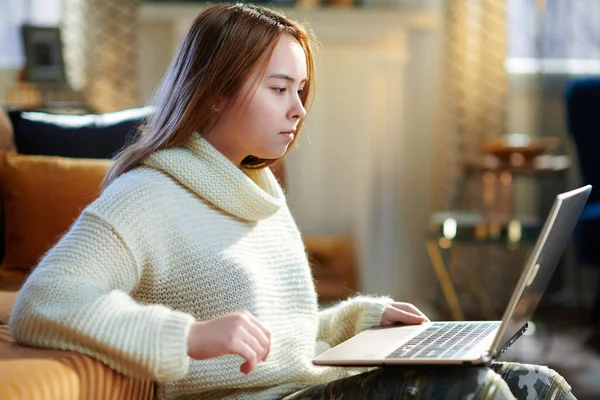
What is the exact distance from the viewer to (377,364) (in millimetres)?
1101

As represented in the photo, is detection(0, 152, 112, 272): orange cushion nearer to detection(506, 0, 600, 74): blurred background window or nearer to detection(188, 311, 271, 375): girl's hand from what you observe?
detection(188, 311, 271, 375): girl's hand

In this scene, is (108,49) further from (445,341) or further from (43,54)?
(445,341)

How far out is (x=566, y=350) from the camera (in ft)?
11.1

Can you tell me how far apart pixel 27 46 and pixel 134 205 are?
249 centimetres

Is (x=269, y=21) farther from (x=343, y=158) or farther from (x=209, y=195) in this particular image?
(x=343, y=158)

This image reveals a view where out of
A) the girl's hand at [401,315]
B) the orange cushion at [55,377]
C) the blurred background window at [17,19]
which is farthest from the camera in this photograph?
the blurred background window at [17,19]

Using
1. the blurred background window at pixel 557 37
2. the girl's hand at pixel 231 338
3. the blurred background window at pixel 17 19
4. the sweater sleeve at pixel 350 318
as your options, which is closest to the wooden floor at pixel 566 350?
the blurred background window at pixel 557 37

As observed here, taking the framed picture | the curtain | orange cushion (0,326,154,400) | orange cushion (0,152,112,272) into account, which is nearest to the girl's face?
orange cushion (0,326,154,400)

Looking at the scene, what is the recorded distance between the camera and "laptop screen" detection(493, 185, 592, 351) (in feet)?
3.58

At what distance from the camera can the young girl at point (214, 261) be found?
1.05 metres

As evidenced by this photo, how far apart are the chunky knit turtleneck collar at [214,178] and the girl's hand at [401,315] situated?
9.0 inches

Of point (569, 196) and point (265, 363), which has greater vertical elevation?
point (569, 196)

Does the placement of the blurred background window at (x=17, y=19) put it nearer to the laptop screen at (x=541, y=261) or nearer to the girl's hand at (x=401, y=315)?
the girl's hand at (x=401, y=315)

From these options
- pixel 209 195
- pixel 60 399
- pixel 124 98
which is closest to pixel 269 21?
pixel 209 195
